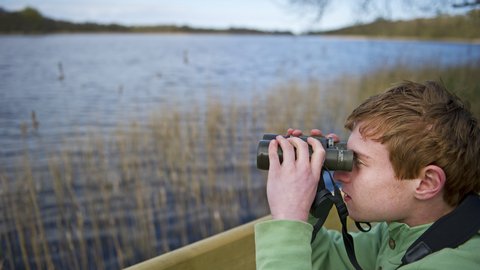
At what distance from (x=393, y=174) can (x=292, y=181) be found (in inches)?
10.0

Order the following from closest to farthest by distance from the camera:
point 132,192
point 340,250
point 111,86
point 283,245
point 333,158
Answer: point 283,245 < point 333,158 < point 340,250 < point 132,192 < point 111,86

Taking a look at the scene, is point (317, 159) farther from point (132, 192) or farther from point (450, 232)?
point (132, 192)

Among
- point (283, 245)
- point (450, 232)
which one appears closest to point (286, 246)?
point (283, 245)

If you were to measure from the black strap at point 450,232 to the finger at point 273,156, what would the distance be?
35 cm

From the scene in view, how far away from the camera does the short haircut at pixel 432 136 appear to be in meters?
0.70

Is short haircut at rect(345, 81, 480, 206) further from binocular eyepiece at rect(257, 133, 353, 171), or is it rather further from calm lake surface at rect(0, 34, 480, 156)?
calm lake surface at rect(0, 34, 480, 156)

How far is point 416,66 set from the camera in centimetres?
566

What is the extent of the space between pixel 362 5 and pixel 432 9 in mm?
813

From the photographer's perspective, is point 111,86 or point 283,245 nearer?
point 283,245

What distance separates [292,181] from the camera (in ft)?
2.18

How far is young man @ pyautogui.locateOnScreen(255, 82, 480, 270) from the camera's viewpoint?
2.14 feet

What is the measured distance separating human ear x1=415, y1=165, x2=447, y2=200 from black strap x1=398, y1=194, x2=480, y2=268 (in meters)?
0.06

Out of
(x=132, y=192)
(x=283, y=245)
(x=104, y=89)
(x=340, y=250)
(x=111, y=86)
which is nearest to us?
(x=283, y=245)

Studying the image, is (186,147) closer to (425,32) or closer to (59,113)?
(59,113)
